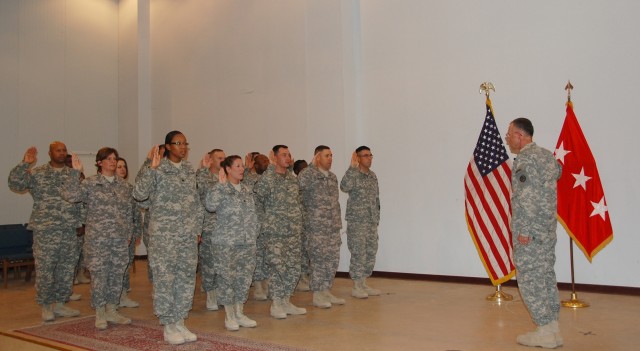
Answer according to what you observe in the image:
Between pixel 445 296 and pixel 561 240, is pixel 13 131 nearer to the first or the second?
pixel 445 296

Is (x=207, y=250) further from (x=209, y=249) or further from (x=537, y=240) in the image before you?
(x=537, y=240)

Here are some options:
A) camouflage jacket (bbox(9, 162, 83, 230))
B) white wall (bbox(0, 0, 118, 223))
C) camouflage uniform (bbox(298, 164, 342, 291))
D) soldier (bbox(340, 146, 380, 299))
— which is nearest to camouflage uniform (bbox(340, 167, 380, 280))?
soldier (bbox(340, 146, 380, 299))

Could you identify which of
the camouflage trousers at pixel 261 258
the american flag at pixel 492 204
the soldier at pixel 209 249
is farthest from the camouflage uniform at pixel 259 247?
the american flag at pixel 492 204

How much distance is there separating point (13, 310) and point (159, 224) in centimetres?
274

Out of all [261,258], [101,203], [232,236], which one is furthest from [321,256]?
[101,203]

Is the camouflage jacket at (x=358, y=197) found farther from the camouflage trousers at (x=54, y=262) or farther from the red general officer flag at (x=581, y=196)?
the camouflage trousers at (x=54, y=262)

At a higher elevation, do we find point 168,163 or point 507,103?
point 507,103

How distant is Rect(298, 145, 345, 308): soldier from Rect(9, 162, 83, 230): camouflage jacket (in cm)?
217

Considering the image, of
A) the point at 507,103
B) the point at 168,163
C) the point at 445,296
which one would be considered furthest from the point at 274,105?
the point at 168,163

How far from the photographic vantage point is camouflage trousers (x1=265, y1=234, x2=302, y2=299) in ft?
16.0

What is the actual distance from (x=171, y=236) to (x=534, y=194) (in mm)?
2551

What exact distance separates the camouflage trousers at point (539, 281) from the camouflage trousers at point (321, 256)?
1994 millimetres

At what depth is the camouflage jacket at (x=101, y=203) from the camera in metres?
4.57

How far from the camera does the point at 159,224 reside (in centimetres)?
394
